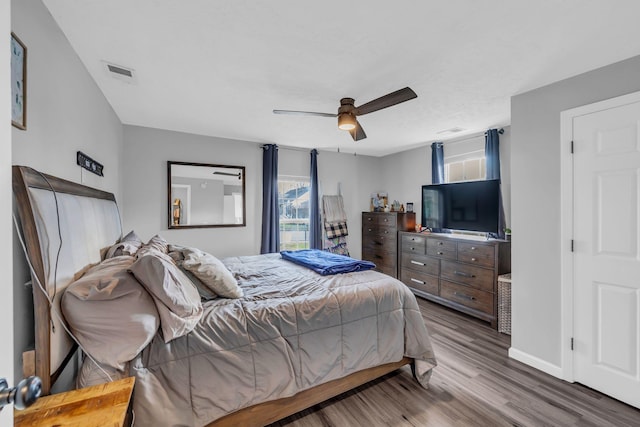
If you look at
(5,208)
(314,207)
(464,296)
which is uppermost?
(314,207)

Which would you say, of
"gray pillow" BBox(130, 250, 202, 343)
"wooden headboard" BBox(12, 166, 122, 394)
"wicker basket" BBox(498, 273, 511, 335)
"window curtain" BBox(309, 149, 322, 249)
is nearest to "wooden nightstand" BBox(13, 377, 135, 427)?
"wooden headboard" BBox(12, 166, 122, 394)

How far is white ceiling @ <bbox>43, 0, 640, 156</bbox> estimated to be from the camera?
1.55m

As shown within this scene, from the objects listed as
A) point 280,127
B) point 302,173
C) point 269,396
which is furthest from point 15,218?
point 302,173

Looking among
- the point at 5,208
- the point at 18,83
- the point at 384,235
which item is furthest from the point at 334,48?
the point at 384,235

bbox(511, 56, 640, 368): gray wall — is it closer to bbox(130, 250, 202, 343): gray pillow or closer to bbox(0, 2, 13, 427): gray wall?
bbox(130, 250, 202, 343): gray pillow

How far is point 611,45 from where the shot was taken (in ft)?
6.11

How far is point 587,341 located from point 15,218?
142 inches

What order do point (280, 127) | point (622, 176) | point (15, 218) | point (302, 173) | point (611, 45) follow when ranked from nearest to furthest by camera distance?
point (15, 218), point (611, 45), point (622, 176), point (280, 127), point (302, 173)

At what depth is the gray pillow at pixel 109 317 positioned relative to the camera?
4.04 ft

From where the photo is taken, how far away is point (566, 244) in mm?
2328

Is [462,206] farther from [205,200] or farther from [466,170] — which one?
[205,200]

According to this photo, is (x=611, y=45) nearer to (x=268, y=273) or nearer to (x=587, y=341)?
(x=587, y=341)

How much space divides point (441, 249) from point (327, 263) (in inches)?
81.9

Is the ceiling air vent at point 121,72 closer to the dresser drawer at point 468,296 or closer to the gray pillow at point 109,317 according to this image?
the gray pillow at point 109,317
